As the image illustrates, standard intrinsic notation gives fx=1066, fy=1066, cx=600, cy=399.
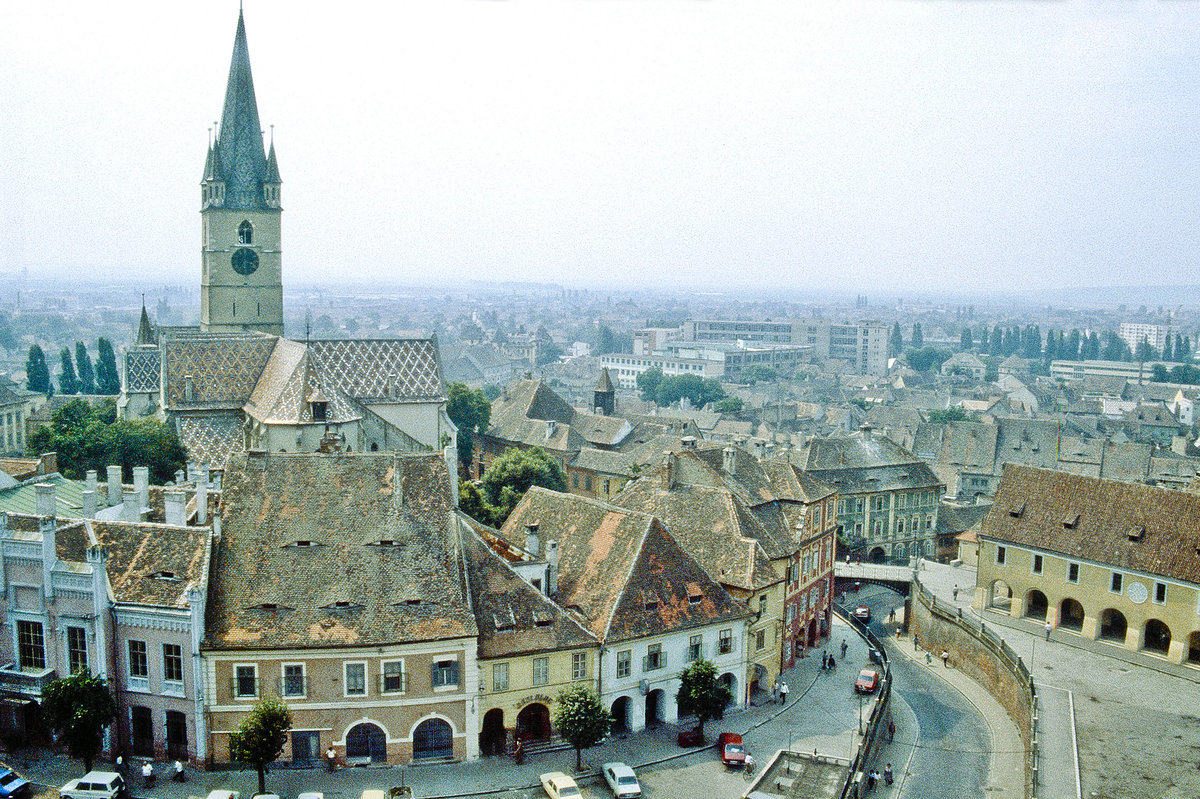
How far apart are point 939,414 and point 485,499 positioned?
4656 inches

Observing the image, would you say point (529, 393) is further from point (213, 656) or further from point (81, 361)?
point (81, 361)

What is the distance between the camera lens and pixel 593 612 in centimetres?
5209

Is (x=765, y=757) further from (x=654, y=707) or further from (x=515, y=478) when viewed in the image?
(x=515, y=478)

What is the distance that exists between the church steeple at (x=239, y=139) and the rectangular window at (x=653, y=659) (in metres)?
63.5

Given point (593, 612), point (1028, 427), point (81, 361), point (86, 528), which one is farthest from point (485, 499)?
point (81, 361)

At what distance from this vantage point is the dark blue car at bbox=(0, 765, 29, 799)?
40.7 metres

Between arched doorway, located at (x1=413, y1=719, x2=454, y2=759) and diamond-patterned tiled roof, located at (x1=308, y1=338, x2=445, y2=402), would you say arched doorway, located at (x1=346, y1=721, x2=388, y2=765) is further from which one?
diamond-patterned tiled roof, located at (x1=308, y1=338, x2=445, y2=402)

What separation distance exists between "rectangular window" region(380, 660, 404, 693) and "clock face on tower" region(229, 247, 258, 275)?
200 ft

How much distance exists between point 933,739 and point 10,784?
44.1 m

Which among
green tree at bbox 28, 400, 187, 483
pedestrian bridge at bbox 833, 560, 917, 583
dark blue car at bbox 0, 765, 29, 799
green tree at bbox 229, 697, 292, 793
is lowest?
pedestrian bridge at bbox 833, 560, 917, 583

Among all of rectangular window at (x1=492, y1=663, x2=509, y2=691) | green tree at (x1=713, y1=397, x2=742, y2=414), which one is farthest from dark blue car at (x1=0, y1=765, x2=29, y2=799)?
green tree at (x1=713, y1=397, x2=742, y2=414)

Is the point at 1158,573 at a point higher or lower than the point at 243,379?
lower

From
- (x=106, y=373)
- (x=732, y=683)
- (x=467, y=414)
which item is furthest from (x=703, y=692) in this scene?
(x=106, y=373)

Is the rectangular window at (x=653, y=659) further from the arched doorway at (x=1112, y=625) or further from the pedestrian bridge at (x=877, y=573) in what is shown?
the pedestrian bridge at (x=877, y=573)
